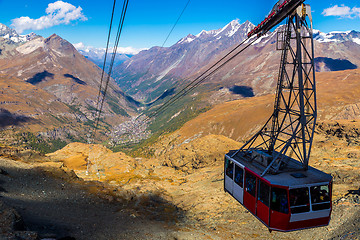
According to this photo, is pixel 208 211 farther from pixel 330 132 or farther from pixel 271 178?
pixel 330 132

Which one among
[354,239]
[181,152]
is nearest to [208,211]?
[354,239]

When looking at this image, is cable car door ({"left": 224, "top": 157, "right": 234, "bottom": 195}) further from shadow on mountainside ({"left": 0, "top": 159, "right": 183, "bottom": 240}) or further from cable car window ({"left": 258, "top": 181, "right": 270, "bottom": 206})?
shadow on mountainside ({"left": 0, "top": 159, "right": 183, "bottom": 240})

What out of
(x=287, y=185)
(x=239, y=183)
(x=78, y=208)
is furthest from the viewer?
(x=78, y=208)

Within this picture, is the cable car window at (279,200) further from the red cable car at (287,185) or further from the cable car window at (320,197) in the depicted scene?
the cable car window at (320,197)

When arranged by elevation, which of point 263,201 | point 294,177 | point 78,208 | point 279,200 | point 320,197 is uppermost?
point 294,177

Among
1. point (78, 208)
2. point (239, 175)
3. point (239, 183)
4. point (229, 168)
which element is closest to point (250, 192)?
point (239, 183)

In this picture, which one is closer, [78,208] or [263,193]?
[263,193]

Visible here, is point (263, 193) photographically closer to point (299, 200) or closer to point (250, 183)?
point (250, 183)
